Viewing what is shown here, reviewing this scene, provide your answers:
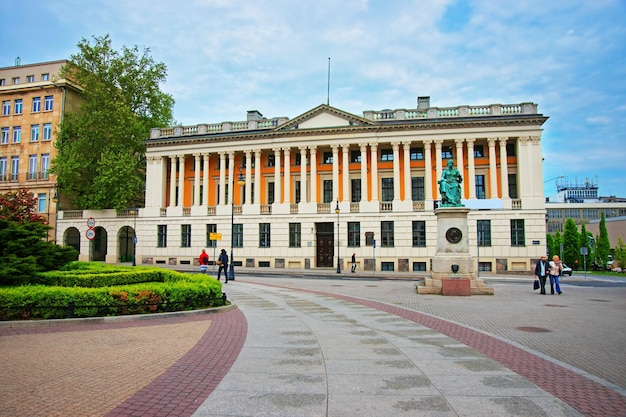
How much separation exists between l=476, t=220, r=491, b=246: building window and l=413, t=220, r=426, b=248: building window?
4.85m

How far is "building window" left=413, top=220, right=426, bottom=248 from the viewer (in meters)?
39.7

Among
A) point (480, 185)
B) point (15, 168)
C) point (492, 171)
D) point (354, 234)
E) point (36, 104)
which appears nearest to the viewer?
point (492, 171)

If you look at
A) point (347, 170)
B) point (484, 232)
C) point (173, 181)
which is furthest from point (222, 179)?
point (484, 232)

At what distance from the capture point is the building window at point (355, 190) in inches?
1702

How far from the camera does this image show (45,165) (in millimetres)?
49375

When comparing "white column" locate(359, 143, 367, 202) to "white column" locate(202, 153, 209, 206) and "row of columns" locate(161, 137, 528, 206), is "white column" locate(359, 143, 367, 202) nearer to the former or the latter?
"row of columns" locate(161, 137, 528, 206)

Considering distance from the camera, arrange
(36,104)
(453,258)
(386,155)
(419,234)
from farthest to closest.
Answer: (36,104) → (386,155) → (419,234) → (453,258)

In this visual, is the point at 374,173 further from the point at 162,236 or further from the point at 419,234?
the point at 162,236

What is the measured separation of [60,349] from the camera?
27.6 ft

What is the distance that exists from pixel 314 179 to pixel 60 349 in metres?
35.6

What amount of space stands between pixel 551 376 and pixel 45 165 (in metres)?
55.8

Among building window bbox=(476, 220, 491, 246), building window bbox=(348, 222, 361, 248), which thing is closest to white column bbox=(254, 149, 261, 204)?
building window bbox=(348, 222, 361, 248)

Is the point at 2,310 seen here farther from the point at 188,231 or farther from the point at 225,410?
the point at 188,231

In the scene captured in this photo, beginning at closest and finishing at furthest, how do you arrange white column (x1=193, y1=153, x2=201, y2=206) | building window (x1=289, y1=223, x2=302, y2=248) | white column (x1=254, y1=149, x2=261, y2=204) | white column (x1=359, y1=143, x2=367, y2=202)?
1. white column (x1=359, y1=143, x2=367, y2=202)
2. building window (x1=289, y1=223, x2=302, y2=248)
3. white column (x1=254, y1=149, x2=261, y2=204)
4. white column (x1=193, y1=153, x2=201, y2=206)
